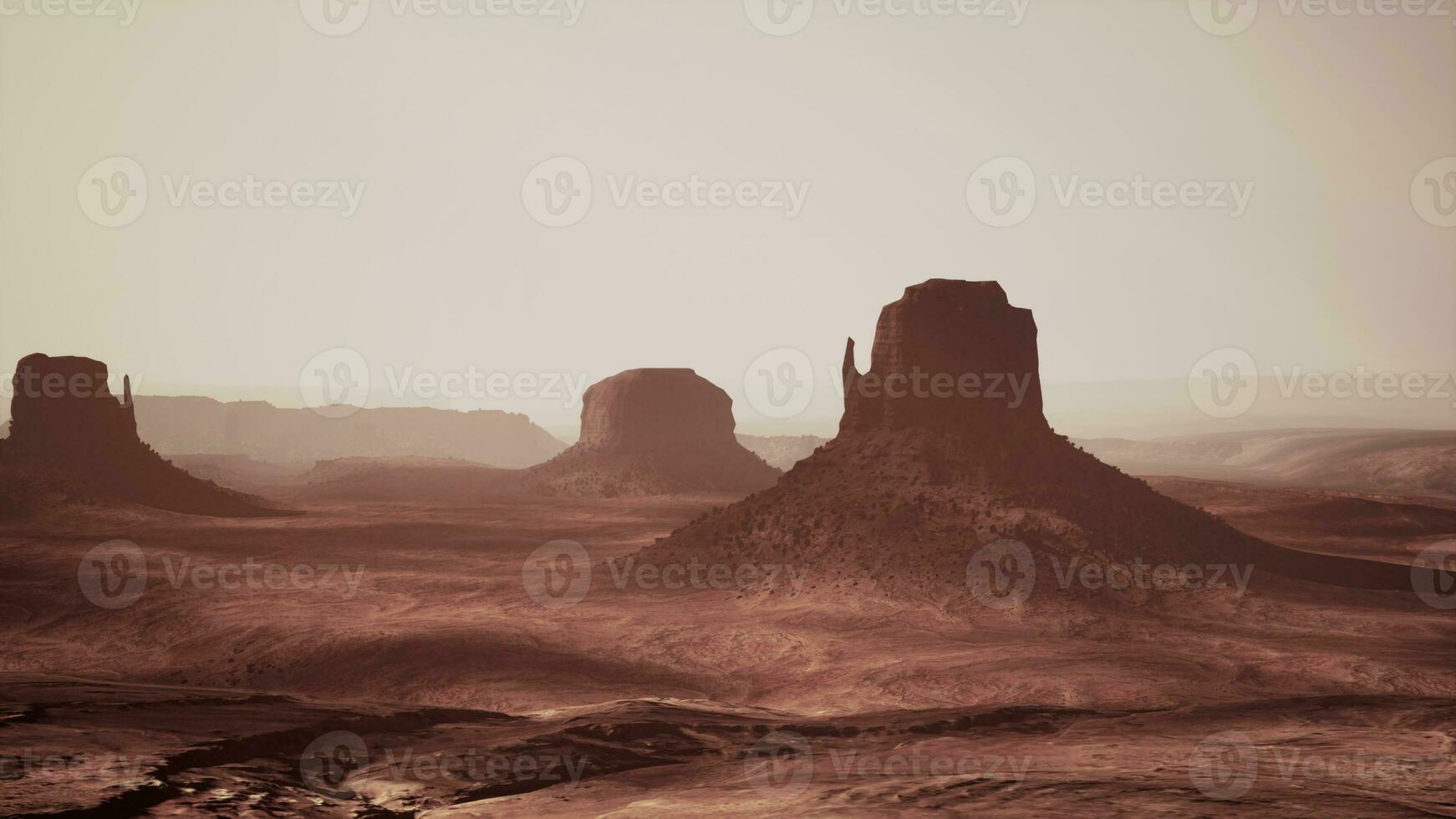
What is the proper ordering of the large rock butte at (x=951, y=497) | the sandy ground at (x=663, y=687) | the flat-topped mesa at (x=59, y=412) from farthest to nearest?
the flat-topped mesa at (x=59, y=412), the large rock butte at (x=951, y=497), the sandy ground at (x=663, y=687)

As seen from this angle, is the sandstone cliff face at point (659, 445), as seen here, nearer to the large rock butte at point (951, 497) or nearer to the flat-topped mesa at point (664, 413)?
the flat-topped mesa at point (664, 413)

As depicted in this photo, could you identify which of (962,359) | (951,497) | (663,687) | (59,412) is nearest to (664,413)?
(59,412)

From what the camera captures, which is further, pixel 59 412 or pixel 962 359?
pixel 59 412

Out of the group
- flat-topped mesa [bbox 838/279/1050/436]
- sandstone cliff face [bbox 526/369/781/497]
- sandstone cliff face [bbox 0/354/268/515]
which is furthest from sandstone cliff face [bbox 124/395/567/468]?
flat-topped mesa [bbox 838/279/1050/436]

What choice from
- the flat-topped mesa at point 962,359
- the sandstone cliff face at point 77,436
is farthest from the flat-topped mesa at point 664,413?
the flat-topped mesa at point 962,359

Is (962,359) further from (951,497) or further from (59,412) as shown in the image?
(59,412)

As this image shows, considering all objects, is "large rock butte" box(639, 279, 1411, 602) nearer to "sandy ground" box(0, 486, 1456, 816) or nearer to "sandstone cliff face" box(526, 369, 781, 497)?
"sandy ground" box(0, 486, 1456, 816)
